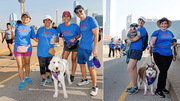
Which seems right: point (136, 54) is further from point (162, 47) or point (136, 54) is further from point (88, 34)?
point (88, 34)

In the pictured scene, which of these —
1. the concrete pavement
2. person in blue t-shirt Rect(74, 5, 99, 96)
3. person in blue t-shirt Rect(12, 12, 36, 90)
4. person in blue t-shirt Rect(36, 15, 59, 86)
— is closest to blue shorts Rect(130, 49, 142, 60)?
person in blue t-shirt Rect(74, 5, 99, 96)

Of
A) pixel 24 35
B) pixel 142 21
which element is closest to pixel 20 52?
pixel 24 35

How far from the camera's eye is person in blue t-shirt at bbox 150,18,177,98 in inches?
135

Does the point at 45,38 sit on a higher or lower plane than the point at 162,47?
higher

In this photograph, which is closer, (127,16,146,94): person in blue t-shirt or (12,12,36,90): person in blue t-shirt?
(127,16,146,94): person in blue t-shirt

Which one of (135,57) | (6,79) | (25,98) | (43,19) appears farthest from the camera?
(6,79)

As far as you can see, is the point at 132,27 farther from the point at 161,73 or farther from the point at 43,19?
the point at 43,19

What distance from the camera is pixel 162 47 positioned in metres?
3.45

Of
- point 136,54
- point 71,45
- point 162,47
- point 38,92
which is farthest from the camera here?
point 71,45

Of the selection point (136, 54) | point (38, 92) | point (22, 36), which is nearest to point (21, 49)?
point (22, 36)

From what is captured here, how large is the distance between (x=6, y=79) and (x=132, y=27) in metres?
4.11

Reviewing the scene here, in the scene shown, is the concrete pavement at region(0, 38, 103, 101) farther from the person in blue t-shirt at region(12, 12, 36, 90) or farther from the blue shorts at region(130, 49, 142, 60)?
the blue shorts at region(130, 49, 142, 60)

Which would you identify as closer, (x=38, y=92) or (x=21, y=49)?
(x=38, y=92)

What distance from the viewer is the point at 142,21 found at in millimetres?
3588
